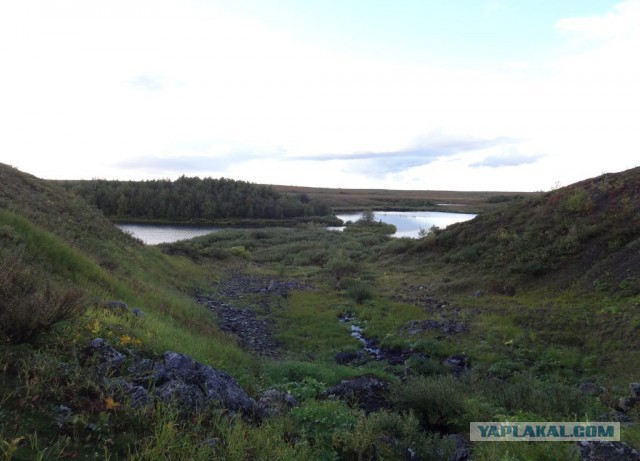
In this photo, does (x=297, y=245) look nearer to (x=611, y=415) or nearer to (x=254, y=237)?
(x=254, y=237)

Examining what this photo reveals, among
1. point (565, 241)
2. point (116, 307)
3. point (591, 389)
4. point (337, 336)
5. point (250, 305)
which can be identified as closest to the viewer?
point (116, 307)

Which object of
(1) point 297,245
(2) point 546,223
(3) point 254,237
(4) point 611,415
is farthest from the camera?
(3) point 254,237

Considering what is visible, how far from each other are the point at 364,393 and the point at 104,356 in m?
4.55

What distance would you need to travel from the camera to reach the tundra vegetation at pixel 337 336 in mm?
4730

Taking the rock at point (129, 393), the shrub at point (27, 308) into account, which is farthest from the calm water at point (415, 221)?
the rock at point (129, 393)

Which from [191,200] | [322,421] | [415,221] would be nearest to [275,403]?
[322,421]

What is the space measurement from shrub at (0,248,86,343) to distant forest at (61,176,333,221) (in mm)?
95665

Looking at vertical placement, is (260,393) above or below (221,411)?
below

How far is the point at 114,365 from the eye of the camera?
5.60 metres

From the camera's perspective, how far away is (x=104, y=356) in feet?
18.8

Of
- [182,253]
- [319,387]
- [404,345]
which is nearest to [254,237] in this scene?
[182,253]

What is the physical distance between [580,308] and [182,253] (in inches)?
1154

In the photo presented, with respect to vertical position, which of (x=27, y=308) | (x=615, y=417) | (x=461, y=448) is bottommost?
(x=615, y=417)

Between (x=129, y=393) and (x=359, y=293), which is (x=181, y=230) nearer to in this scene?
(x=359, y=293)
